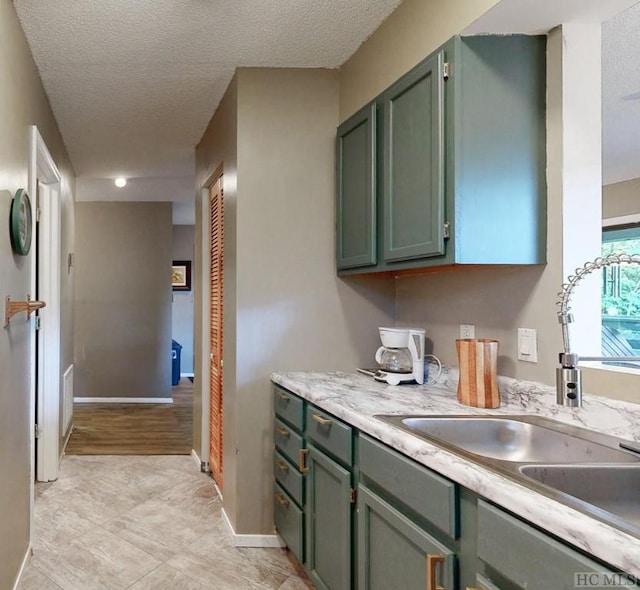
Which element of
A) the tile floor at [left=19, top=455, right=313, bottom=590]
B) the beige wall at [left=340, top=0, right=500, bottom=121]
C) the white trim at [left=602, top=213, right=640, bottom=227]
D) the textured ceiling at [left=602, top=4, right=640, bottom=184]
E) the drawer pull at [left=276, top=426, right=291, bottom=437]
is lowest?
the tile floor at [left=19, top=455, right=313, bottom=590]

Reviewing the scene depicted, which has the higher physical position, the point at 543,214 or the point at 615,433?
the point at 543,214

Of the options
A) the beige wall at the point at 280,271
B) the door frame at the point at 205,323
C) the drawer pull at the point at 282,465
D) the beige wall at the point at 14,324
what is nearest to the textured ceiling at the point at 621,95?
the beige wall at the point at 280,271

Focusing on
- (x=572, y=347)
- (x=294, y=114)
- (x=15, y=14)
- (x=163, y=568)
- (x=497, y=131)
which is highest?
(x=15, y=14)

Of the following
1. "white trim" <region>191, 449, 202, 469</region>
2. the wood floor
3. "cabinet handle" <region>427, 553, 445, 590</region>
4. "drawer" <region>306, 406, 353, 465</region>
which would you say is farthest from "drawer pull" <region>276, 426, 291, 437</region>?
the wood floor

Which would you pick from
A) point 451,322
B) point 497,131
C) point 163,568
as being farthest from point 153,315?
point 497,131

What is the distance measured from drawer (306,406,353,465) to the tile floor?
0.77 meters

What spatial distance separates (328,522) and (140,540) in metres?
1.33

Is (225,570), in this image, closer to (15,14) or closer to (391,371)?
(391,371)

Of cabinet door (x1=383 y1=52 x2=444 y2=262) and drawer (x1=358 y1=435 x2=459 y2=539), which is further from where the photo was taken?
cabinet door (x1=383 y1=52 x2=444 y2=262)

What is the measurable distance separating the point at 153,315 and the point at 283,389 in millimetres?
4674

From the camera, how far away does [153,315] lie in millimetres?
6797

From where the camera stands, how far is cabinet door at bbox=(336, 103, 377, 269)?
234 centimetres

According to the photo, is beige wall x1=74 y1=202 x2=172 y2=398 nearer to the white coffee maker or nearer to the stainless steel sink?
the white coffee maker

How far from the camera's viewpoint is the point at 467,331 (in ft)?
7.30
